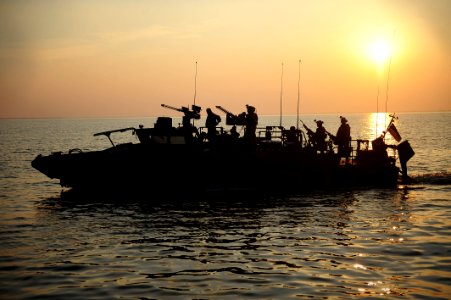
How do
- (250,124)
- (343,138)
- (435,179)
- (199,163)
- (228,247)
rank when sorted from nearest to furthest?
1. (228,247)
2. (199,163)
3. (250,124)
4. (343,138)
5. (435,179)

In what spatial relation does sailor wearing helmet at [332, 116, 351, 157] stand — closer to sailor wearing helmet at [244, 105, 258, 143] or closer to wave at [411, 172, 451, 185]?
sailor wearing helmet at [244, 105, 258, 143]

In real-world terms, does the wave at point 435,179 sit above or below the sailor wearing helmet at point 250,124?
below

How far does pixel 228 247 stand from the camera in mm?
16344

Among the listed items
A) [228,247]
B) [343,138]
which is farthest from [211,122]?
[228,247]

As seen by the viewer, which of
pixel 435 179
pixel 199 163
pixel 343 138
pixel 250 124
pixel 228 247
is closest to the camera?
pixel 228 247

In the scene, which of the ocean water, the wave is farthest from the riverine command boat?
the wave

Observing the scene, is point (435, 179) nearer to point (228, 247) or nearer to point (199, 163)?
point (199, 163)

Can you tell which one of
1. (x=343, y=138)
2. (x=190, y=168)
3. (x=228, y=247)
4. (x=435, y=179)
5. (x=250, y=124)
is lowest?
(x=228, y=247)

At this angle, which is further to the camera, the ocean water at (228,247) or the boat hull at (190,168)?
the boat hull at (190,168)

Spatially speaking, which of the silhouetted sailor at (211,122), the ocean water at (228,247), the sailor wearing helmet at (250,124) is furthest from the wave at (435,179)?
the silhouetted sailor at (211,122)

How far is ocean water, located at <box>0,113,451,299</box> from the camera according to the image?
12242 mm

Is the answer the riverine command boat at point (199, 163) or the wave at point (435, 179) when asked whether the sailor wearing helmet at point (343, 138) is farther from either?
the wave at point (435, 179)

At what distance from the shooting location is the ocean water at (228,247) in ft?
40.2

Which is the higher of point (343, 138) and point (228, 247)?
point (343, 138)
